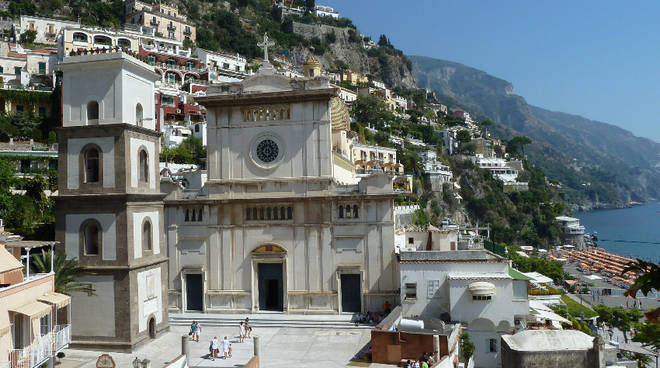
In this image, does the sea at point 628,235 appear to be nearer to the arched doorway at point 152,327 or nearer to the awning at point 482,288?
the awning at point 482,288

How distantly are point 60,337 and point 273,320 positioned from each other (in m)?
10.9

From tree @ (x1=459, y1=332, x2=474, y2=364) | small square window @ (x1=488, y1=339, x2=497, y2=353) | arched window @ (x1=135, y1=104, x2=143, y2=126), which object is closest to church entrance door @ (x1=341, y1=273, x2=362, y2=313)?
tree @ (x1=459, y1=332, x2=474, y2=364)

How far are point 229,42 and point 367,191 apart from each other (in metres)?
88.3

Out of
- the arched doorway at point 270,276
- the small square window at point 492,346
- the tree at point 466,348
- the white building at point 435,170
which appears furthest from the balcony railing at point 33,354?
the white building at point 435,170

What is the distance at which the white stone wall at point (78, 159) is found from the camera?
70.3 ft

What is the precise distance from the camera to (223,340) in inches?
834

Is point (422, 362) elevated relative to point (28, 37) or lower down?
lower down

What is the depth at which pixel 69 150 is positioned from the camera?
2189 centimetres

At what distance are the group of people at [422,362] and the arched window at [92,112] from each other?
15.9 meters

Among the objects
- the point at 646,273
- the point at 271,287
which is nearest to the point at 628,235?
the point at 271,287

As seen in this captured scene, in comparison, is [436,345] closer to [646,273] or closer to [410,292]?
[410,292]

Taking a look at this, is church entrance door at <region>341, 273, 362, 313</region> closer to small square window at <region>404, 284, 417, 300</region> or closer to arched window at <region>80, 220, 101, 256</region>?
small square window at <region>404, 284, 417, 300</region>

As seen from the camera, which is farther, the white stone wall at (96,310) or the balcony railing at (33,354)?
the white stone wall at (96,310)

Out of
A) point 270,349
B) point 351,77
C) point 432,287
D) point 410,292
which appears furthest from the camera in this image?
point 351,77
